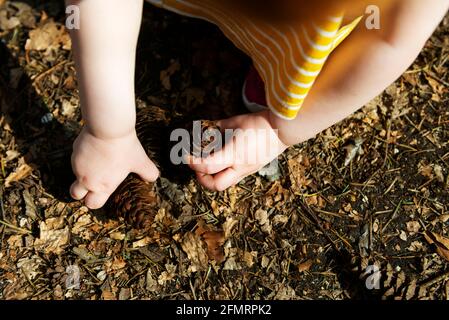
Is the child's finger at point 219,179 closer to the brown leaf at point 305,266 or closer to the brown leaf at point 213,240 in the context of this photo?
the brown leaf at point 213,240

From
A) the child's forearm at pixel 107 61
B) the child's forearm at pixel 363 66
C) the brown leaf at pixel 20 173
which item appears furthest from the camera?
the brown leaf at pixel 20 173

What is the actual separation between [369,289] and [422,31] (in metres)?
0.64

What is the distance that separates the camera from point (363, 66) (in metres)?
1.35

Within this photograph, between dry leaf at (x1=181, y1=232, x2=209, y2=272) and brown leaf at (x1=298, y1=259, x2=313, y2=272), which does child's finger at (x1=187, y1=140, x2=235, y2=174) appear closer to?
dry leaf at (x1=181, y1=232, x2=209, y2=272)

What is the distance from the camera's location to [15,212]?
1463 mm

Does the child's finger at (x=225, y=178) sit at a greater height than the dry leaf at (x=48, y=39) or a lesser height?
lesser

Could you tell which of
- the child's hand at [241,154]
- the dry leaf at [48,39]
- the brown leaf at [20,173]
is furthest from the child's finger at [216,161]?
the dry leaf at [48,39]

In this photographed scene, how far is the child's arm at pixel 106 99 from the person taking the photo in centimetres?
114

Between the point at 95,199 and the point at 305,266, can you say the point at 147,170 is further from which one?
the point at 305,266

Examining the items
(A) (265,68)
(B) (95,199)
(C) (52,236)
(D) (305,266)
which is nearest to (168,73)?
(A) (265,68)

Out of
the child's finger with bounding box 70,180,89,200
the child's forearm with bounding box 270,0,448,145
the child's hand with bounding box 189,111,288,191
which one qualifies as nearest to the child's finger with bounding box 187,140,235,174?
the child's hand with bounding box 189,111,288,191

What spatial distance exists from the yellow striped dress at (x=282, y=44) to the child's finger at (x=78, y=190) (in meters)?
0.51

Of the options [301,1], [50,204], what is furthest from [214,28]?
[50,204]
